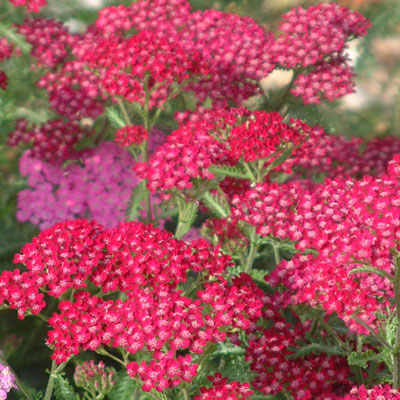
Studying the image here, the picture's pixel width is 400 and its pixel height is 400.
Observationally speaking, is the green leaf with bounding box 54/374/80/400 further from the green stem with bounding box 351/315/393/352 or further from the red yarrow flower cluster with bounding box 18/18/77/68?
the red yarrow flower cluster with bounding box 18/18/77/68

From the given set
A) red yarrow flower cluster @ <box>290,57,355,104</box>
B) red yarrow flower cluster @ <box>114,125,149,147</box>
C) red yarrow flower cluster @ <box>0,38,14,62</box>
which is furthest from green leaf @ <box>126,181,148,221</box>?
red yarrow flower cluster @ <box>0,38,14,62</box>

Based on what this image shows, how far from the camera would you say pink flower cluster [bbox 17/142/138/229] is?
7.39 ft

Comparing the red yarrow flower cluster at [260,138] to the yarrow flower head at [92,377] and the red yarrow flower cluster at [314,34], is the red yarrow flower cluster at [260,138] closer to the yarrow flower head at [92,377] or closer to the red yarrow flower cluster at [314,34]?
the red yarrow flower cluster at [314,34]

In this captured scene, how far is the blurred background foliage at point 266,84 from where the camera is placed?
7.44ft

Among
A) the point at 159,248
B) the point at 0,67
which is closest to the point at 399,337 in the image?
the point at 159,248

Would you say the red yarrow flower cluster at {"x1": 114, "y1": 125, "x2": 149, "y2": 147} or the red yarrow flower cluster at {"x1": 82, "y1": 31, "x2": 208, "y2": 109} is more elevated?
the red yarrow flower cluster at {"x1": 82, "y1": 31, "x2": 208, "y2": 109}

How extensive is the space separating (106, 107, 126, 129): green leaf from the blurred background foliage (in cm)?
35

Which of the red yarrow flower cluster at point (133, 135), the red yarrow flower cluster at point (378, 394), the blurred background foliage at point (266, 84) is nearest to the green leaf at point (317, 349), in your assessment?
the red yarrow flower cluster at point (378, 394)

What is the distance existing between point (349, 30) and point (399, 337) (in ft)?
4.03

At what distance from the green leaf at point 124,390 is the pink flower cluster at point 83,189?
571 mm

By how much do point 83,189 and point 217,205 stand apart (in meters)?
0.52

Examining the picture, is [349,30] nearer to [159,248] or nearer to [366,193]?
[366,193]

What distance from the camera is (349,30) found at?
222cm

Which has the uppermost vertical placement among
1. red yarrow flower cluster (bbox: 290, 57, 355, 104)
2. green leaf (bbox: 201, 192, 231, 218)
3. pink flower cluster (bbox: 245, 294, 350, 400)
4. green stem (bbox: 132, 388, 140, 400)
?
red yarrow flower cluster (bbox: 290, 57, 355, 104)
